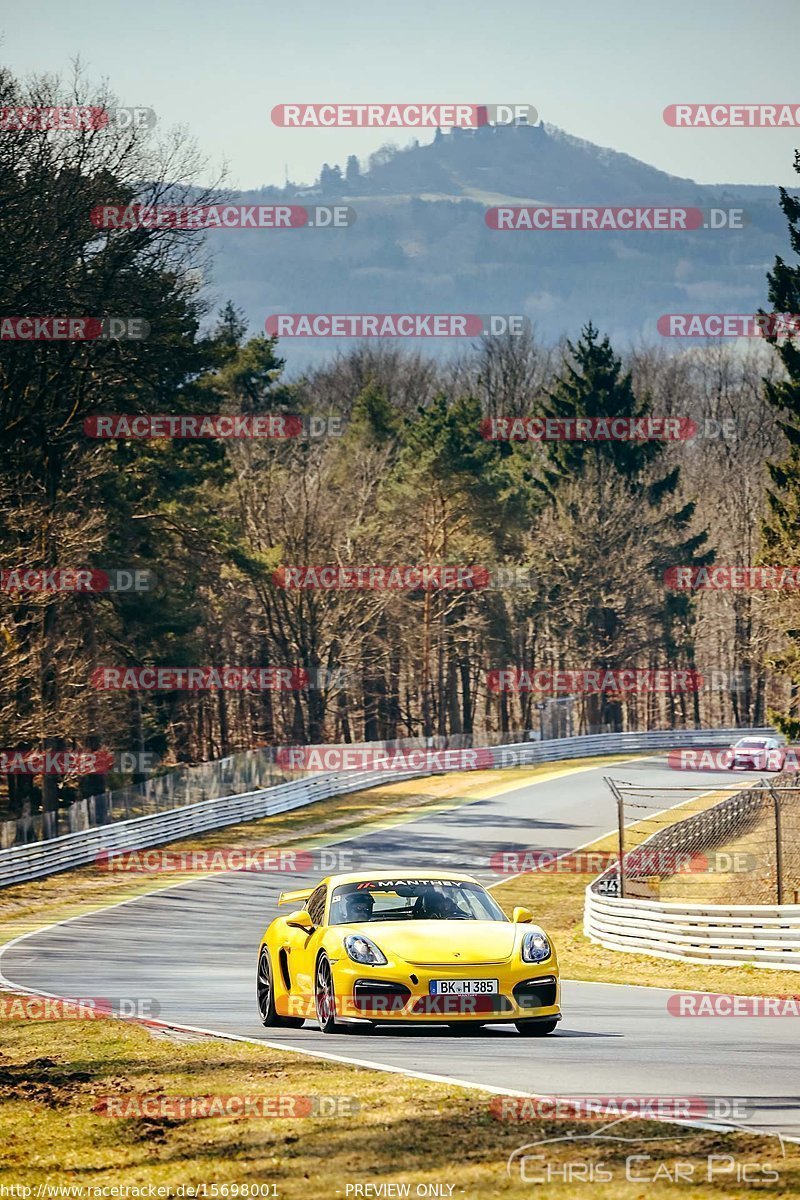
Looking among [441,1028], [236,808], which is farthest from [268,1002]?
[236,808]

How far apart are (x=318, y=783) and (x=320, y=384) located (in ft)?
214

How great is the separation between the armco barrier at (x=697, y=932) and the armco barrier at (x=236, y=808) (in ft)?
51.0

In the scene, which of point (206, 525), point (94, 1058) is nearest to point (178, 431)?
point (206, 525)

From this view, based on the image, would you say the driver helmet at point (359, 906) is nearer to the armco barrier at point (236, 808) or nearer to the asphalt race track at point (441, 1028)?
the asphalt race track at point (441, 1028)

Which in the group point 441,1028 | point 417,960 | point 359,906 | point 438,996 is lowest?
point 441,1028

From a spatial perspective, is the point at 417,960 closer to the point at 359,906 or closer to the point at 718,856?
the point at 359,906

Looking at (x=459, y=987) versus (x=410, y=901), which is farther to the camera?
(x=410, y=901)

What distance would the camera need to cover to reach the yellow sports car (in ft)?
42.0

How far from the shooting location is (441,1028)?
526 inches

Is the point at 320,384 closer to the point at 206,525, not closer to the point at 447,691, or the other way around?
the point at 447,691

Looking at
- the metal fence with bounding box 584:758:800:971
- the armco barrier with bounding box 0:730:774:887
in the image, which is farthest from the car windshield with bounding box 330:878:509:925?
the armco barrier with bounding box 0:730:774:887

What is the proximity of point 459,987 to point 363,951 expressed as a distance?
34.3 inches

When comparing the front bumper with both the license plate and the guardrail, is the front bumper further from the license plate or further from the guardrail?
the guardrail

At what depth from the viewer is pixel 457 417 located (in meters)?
78.2
